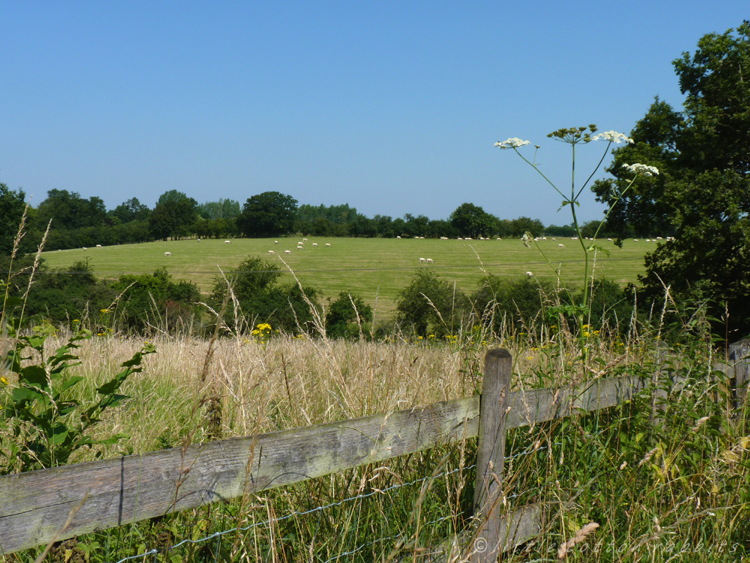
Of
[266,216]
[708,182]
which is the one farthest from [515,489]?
[266,216]

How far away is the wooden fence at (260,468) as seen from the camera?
1.07 meters

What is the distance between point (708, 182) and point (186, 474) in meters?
13.0

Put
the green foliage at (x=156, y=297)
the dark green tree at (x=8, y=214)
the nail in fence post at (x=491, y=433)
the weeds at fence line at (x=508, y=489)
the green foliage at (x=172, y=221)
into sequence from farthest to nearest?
the green foliage at (x=172, y=221), the dark green tree at (x=8, y=214), the green foliage at (x=156, y=297), the nail in fence post at (x=491, y=433), the weeds at fence line at (x=508, y=489)

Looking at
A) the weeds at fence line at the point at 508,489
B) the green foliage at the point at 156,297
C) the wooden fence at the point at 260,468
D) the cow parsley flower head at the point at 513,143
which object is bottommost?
the green foliage at the point at 156,297

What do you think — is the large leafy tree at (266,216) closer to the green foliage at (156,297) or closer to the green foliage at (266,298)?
the green foliage at (156,297)

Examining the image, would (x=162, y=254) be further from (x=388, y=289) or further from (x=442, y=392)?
(x=442, y=392)

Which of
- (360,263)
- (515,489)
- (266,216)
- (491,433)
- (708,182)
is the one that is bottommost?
(360,263)

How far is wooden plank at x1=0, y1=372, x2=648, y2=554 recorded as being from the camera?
1.06 m

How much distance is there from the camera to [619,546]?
199 cm

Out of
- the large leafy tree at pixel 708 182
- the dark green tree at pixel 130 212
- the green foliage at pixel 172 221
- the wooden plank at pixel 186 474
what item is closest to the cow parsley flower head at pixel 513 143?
the wooden plank at pixel 186 474

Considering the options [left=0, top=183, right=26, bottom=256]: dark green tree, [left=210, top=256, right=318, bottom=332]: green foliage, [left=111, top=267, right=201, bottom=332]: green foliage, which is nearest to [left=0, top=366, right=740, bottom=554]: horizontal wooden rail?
[left=210, top=256, right=318, bottom=332]: green foliage

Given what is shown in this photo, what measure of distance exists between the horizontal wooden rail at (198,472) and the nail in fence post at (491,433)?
0.07m

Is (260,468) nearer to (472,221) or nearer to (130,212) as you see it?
(472,221)

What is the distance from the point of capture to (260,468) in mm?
1426
